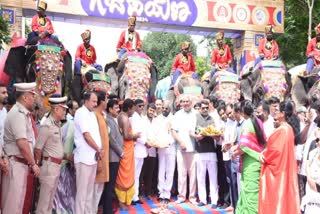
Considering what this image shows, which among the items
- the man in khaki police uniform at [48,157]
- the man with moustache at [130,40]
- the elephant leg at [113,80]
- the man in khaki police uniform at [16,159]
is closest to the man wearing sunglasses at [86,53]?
the elephant leg at [113,80]

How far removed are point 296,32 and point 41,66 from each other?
13496 millimetres

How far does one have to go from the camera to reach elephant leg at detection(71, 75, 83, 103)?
26.9 feet

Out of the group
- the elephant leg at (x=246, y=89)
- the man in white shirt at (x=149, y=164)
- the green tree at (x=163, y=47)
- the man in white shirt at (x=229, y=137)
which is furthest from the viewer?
the green tree at (x=163, y=47)

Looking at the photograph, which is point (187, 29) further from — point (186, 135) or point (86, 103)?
point (86, 103)

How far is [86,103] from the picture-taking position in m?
4.73

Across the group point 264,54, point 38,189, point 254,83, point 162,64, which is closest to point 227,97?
point 254,83

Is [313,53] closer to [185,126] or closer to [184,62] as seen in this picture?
[184,62]

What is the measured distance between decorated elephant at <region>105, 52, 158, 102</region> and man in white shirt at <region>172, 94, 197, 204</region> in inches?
61.8

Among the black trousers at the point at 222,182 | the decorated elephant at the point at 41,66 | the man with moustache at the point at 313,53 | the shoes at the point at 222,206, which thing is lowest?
the shoes at the point at 222,206

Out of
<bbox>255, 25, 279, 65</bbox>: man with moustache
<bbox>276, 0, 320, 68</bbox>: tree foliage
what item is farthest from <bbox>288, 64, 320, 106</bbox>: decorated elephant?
<bbox>276, 0, 320, 68</bbox>: tree foliage

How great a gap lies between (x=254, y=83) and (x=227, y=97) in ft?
3.06

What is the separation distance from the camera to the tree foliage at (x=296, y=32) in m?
17.6

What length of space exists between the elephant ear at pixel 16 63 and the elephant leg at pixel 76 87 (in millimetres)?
1116

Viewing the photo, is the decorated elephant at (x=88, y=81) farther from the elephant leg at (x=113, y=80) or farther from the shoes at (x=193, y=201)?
the shoes at (x=193, y=201)
